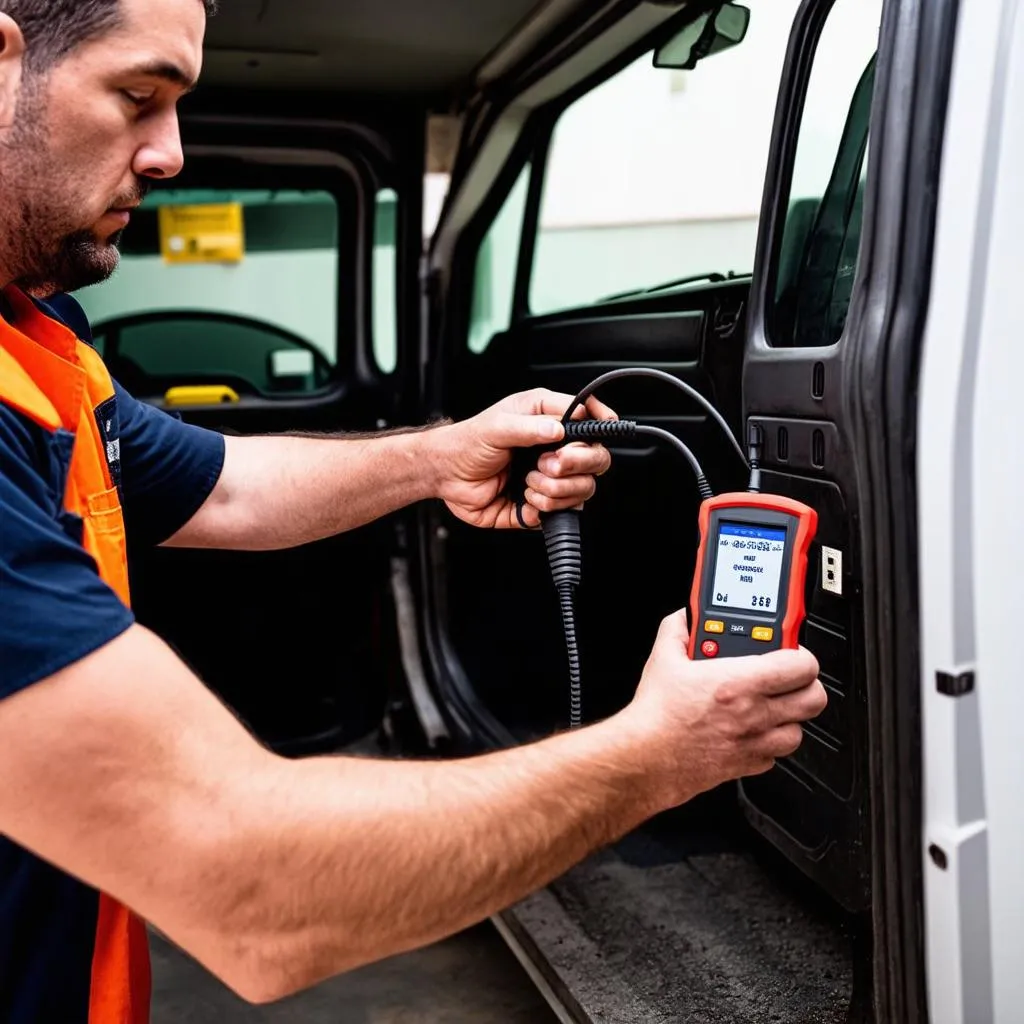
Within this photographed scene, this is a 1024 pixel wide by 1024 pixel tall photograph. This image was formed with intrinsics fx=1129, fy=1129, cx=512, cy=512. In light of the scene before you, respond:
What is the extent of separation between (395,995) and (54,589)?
5.17ft

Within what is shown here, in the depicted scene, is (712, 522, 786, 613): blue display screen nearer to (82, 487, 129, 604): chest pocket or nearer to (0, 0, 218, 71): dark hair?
(82, 487, 129, 604): chest pocket

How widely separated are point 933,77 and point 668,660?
60 centimetres

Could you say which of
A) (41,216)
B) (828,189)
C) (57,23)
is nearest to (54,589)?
(41,216)

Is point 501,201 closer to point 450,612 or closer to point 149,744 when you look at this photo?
point 450,612

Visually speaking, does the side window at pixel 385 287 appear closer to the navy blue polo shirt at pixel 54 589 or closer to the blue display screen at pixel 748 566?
the navy blue polo shirt at pixel 54 589

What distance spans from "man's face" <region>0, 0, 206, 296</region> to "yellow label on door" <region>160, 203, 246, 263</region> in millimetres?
1995

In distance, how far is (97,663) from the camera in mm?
890

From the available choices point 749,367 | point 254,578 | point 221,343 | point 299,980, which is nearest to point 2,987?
point 299,980

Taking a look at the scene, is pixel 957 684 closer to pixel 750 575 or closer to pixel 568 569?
pixel 750 575

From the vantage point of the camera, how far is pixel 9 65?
1008 mm

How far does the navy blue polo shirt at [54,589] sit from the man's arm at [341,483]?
0.14ft

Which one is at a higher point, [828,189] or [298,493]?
[828,189]

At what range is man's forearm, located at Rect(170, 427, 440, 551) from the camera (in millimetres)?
1652

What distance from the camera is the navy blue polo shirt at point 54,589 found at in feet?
2.90
